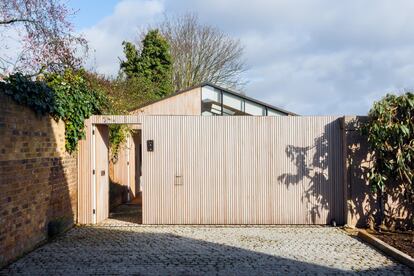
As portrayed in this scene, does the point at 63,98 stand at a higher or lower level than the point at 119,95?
lower

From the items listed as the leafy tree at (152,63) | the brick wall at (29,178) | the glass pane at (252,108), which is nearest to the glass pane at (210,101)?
the glass pane at (252,108)

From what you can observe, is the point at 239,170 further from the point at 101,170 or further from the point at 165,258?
the point at 165,258

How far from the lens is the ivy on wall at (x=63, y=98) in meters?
7.25

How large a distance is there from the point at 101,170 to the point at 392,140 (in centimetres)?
631

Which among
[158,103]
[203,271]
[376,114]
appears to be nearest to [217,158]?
[376,114]

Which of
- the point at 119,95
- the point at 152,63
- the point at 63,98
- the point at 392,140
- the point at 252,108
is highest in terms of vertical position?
the point at 152,63

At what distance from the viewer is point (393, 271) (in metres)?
6.42

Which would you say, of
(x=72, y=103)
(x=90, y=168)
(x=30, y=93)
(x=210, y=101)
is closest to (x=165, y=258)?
(x=30, y=93)

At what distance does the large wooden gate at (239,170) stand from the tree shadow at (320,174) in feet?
0.07

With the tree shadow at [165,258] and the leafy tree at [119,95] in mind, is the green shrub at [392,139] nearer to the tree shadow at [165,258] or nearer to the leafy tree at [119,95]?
the tree shadow at [165,258]

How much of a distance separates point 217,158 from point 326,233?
2754mm

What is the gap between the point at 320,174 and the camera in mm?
10172

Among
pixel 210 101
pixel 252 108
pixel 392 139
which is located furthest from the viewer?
pixel 210 101

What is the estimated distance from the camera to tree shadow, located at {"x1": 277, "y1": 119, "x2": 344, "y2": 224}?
1014 cm
